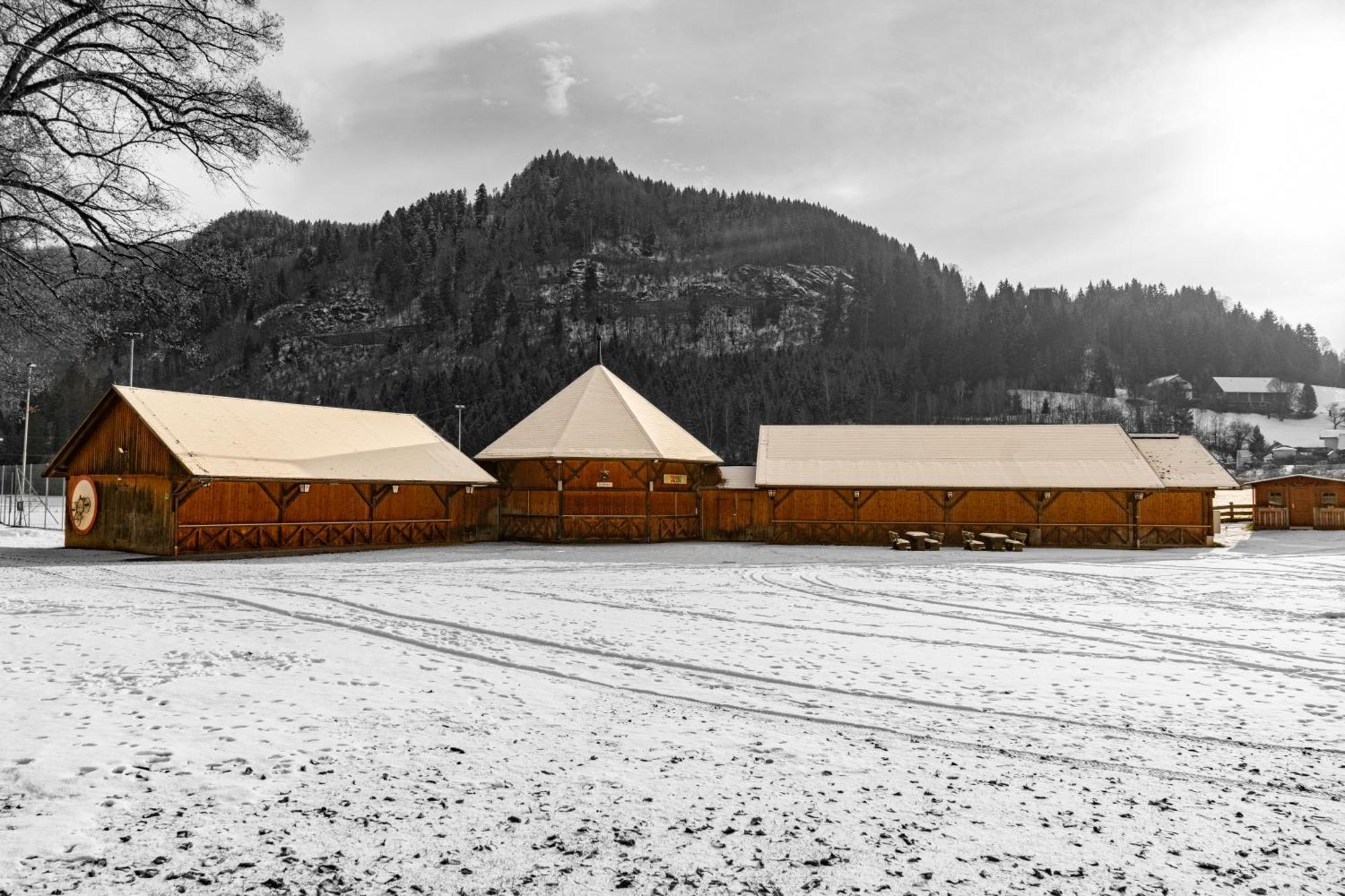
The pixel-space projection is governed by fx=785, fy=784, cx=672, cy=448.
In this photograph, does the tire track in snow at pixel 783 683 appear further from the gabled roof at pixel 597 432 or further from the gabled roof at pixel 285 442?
the gabled roof at pixel 597 432

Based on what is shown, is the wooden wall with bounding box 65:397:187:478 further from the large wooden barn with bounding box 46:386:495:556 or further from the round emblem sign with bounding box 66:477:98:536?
the round emblem sign with bounding box 66:477:98:536

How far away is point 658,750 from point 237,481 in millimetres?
23438

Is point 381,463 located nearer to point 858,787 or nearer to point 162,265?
point 162,265

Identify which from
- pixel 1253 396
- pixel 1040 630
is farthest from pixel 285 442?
pixel 1253 396

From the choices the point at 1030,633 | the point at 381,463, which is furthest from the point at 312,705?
the point at 381,463

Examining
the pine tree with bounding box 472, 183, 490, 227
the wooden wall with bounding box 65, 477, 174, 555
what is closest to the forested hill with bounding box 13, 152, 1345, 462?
the pine tree with bounding box 472, 183, 490, 227

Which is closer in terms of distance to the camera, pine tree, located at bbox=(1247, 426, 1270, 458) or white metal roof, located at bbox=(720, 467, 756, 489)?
white metal roof, located at bbox=(720, 467, 756, 489)

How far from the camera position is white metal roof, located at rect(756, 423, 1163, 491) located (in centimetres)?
3173

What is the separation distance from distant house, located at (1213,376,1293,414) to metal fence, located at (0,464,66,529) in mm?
142733

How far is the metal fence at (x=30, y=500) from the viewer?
35500mm

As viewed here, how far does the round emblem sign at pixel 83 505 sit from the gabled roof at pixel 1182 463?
130 feet

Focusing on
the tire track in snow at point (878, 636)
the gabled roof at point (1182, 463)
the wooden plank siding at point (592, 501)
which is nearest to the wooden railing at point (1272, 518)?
the gabled roof at point (1182, 463)

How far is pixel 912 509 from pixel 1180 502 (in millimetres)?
10674

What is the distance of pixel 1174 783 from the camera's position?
6160mm
